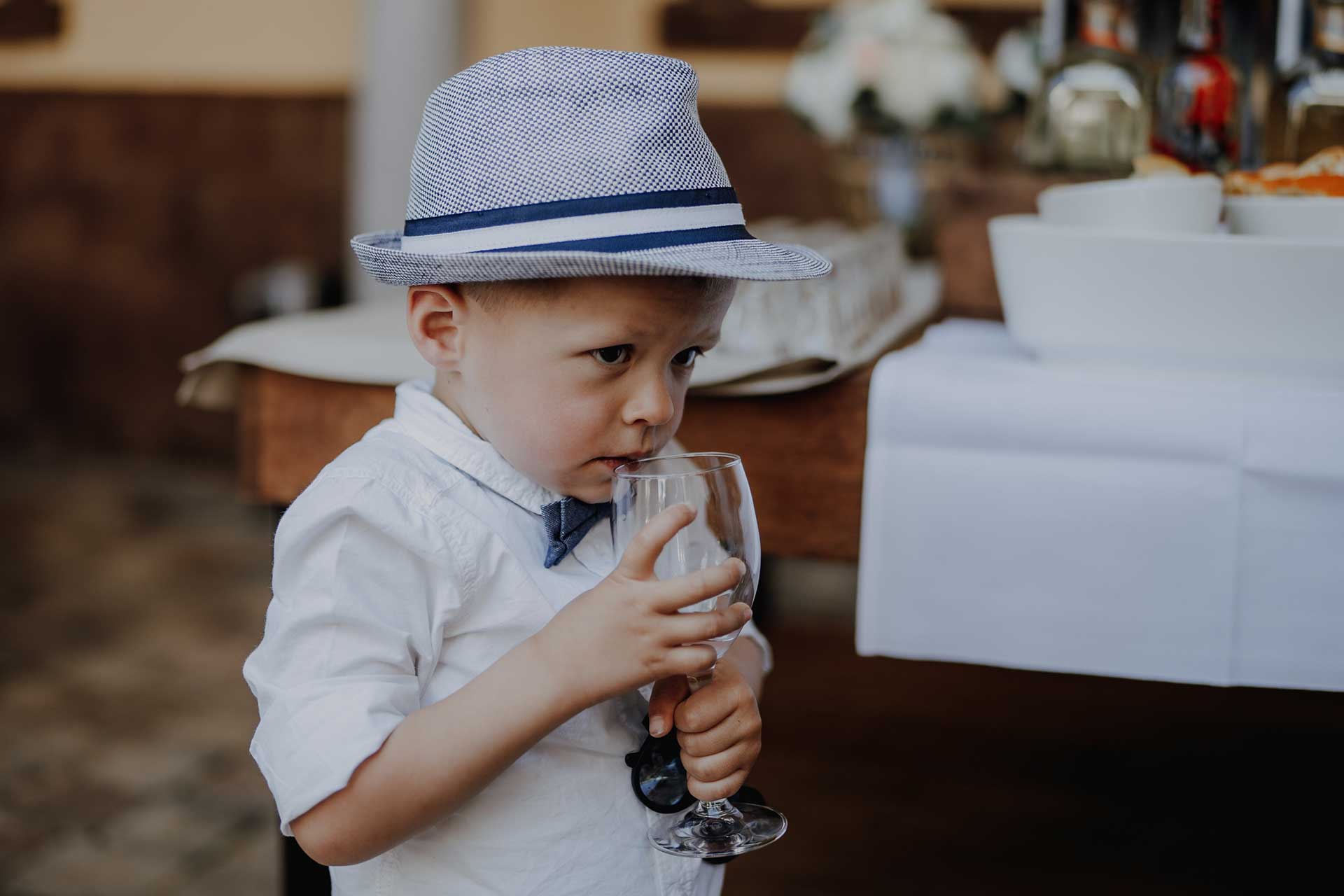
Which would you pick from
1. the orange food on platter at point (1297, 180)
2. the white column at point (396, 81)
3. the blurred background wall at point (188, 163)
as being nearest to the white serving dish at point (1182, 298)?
the orange food on platter at point (1297, 180)

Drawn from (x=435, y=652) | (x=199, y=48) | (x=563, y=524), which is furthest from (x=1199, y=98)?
(x=199, y=48)

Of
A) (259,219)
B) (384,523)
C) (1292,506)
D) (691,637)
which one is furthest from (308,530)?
(259,219)

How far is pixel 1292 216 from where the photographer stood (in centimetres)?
98

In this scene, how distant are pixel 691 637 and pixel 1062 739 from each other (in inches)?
65.8

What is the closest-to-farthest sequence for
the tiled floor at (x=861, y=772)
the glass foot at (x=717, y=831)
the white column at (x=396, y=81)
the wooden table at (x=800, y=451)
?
the glass foot at (x=717, y=831) < the wooden table at (x=800, y=451) < the tiled floor at (x=861, y=772) < the white column at (x=396, y=81)

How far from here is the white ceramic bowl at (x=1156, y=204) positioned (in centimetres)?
99

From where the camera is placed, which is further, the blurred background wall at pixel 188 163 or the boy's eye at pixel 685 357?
the blurred background wall at pixel 188 163

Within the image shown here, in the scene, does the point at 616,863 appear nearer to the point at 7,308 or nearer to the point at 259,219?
the point at 259,219

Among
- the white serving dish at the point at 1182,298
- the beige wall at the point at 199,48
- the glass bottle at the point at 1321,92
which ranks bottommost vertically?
the white serving dish at the point at 1182,298

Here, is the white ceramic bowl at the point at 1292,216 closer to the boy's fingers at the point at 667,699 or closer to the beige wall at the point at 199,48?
the boy's fingers at the point at 667,699

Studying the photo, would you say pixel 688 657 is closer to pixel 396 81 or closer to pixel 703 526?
pixel 703 526

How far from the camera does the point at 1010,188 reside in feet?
4.76

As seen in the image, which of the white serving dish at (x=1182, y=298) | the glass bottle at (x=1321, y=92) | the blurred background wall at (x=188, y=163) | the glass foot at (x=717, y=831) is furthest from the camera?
the blurred background wall at (x=188, y=163)

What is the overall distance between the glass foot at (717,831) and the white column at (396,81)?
2.79 meters
